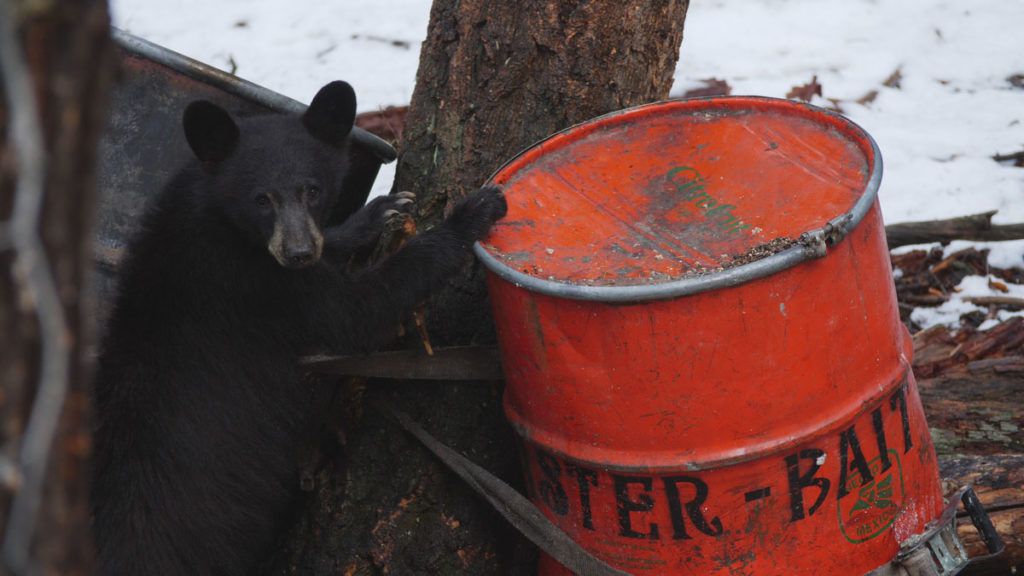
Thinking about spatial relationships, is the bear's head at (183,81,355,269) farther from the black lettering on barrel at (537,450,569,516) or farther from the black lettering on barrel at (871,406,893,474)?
the black lettering on barrel at (871,406,893,474)

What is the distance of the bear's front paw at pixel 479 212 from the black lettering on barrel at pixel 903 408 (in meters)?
1.15

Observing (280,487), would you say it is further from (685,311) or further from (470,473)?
(685,311)

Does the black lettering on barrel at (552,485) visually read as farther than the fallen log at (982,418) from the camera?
No

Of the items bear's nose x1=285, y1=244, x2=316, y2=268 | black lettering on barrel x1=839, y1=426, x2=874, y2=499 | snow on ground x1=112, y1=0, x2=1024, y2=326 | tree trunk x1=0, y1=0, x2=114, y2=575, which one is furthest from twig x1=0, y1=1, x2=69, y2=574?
snow on ground x1=112, y1=0, x2=1024, y2=326

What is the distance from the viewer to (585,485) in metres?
2.38

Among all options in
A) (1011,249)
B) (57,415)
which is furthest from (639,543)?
(1011,249)

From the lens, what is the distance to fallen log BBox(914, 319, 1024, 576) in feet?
9.43

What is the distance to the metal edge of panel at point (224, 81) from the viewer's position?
9.40 feet

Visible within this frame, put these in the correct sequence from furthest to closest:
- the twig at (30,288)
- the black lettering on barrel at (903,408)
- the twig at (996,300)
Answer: the twig at (996,300) → the black lettering on barrel at (903,408) → the twig at (30,288)

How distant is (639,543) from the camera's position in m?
2.35

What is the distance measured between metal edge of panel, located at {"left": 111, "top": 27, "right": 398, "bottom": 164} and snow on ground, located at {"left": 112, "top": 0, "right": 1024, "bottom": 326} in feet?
7.47

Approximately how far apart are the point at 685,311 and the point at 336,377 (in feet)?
4.43

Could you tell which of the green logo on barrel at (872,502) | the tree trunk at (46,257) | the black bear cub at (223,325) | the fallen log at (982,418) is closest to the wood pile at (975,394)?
the fallen log at (982,418)

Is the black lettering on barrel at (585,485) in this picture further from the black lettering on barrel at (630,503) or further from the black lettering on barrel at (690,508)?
the black lettering on barrel at (690,508)
